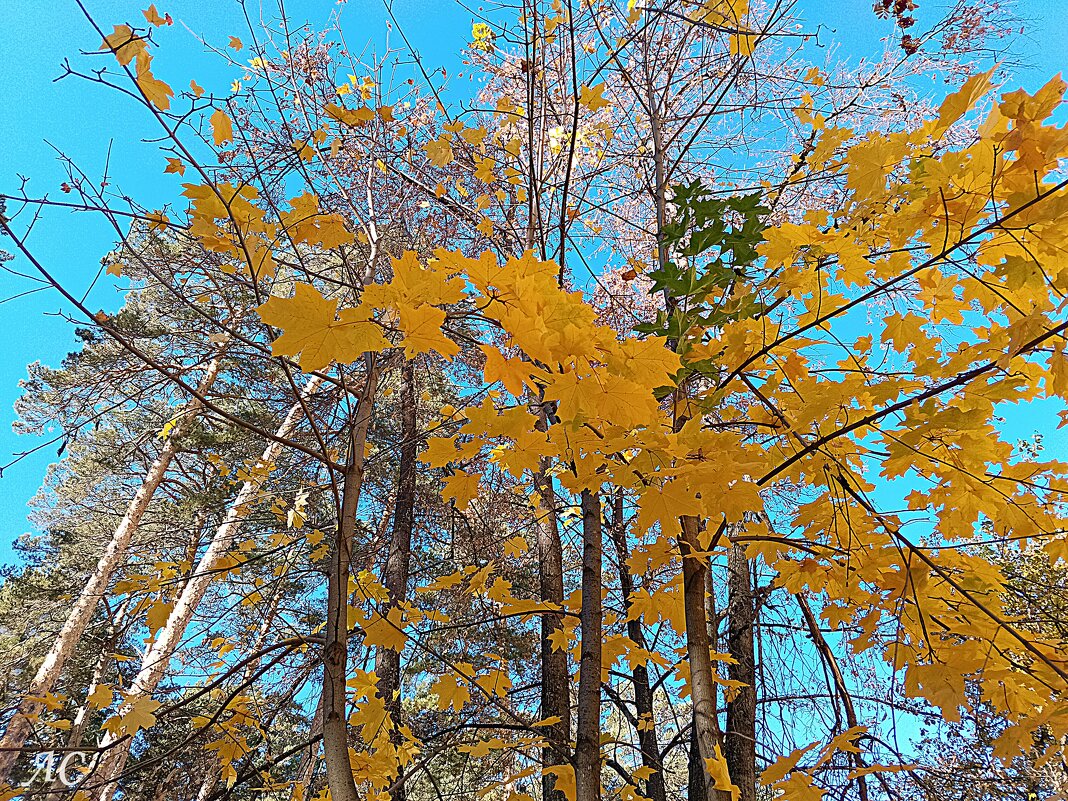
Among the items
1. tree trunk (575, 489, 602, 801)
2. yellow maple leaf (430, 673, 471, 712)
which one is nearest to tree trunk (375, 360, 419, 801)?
yellow maple leaf (430, 673, 471, 712)

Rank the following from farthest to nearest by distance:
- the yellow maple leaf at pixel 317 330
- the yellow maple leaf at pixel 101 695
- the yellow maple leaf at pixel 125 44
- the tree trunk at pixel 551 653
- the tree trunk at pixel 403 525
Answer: the tree trunk at pixel 403 525
the tree trunk at pixel 551 653
the yellow maple leaf at pixel 101 695
the yellow maple leaf at pixel 125 44
the yellow maple leaf at pixel 317 330

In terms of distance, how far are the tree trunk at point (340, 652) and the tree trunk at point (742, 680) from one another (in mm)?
1409

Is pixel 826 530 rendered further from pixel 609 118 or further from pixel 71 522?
pixel 71 522

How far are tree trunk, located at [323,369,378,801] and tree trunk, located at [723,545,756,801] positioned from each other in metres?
1.41

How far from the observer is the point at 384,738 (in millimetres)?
1963

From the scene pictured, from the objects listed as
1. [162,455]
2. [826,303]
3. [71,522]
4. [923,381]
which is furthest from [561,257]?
[71,522]

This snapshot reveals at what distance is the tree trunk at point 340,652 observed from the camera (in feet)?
3.83

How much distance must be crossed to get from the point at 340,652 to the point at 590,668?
0.62 metres

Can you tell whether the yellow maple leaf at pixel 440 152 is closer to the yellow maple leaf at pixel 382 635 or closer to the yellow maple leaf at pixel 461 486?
the yellow maple leaf at pixel 461 486

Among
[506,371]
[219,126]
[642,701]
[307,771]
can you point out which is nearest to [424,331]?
[506,371]

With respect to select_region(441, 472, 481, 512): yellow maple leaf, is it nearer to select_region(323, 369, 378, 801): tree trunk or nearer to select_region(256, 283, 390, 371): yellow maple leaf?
select_region(323, 369, 378, 801): tree trunk

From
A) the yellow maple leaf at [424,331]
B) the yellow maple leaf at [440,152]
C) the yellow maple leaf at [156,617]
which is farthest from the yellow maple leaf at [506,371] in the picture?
the yellow maple leaf at [156,617]

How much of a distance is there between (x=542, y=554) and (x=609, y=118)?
258 centimetres

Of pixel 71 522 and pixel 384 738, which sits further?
→ pixel 71 522
